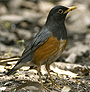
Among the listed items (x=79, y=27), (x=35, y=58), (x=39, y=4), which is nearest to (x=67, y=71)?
(x=35, y=58)

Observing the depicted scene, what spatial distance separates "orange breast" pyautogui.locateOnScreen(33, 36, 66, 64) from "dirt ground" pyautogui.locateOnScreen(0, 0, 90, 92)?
59cm

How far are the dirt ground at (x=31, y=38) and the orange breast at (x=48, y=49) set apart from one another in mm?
591

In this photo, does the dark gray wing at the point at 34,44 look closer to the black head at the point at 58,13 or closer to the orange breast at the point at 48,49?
the orange breast at the point at 48,49

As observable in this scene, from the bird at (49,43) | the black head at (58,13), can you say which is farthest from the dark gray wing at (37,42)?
the black head at (58,13)

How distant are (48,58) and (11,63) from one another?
148 centimetres

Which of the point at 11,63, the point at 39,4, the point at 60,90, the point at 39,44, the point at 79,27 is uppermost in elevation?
the point at 39,4

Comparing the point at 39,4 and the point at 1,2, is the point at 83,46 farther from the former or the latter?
the point at 1,2

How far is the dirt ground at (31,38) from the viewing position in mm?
4111

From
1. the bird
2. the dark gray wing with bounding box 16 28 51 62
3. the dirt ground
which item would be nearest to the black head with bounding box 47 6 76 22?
the bird

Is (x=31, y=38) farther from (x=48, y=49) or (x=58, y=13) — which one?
(x=48, y=49)

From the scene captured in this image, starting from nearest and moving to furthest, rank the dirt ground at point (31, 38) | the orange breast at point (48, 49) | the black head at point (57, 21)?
1. the orange breast at point (48, 49)
2. the black head at point (57, 21)
3. the dirt ground at point (31, 38)

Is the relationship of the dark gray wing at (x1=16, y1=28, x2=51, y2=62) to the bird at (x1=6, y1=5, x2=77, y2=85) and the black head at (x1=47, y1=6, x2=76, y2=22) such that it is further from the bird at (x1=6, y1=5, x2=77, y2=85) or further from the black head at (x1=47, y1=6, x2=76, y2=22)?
the black head at (x1=47, y1=6, x2=76, y2=22)

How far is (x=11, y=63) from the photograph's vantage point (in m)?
4.91

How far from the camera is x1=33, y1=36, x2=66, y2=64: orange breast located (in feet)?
12.2
